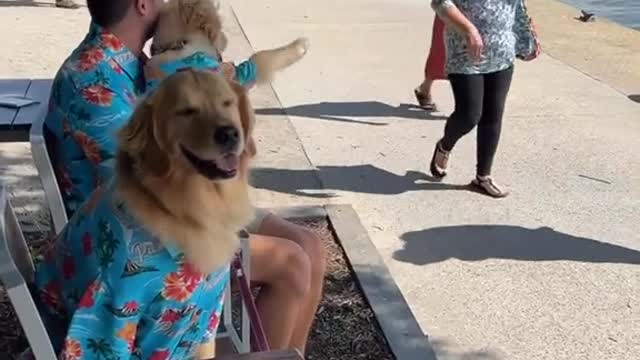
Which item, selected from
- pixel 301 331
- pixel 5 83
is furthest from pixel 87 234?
pixel 5 83

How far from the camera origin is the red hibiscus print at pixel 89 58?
2.93m

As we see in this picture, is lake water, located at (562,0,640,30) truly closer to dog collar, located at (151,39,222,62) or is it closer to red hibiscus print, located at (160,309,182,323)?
dog collar, located at (151,39,222,62)

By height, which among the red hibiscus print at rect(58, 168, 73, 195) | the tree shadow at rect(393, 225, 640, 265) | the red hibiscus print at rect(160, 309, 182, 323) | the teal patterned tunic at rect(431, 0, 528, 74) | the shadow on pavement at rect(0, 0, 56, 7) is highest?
the red hibiscus print at rect(160, 309, 182, 323)

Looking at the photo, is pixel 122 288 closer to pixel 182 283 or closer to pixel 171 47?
pixel 182 283

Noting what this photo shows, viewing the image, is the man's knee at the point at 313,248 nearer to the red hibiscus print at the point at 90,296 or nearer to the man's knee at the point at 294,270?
the man's knee at the point at 294,270

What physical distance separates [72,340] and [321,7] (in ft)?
31.7

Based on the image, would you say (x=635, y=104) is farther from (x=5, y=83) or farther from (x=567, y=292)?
(x=5, y=83)

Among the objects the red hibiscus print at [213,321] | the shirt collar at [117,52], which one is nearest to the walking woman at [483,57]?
the shirt collar at [117,52]

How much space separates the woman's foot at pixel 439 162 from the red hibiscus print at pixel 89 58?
3.20 meters

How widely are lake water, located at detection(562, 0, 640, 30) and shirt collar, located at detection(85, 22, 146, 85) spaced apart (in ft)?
33.7

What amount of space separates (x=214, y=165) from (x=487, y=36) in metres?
3.44

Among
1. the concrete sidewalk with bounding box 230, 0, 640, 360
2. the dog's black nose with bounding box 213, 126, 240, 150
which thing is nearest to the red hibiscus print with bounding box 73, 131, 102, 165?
the dog's black nose with bounding box 213, 126, 240, 150

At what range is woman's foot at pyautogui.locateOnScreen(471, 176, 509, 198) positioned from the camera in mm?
5793

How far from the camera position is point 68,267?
2428 millimetres
